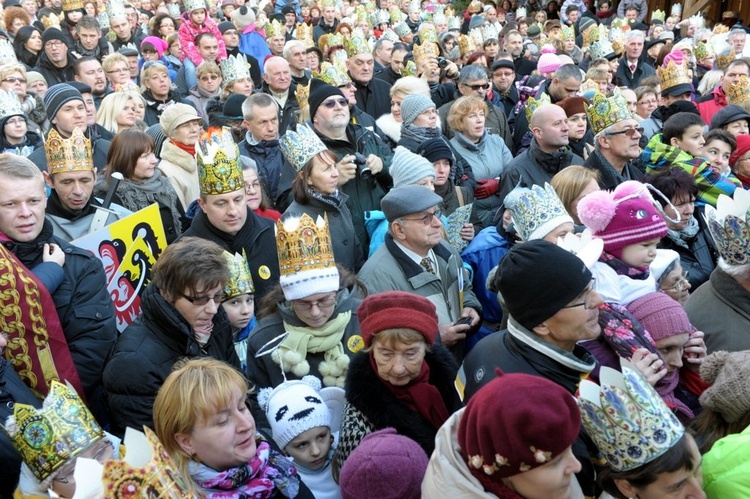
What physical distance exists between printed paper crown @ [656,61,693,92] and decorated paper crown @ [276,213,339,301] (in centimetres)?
601

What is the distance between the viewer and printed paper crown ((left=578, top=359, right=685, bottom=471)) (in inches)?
94.0

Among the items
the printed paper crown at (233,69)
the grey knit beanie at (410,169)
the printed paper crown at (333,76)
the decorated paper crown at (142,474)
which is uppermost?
the decorated paper crown at (142,474)

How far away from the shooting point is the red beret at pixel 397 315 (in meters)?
3.15

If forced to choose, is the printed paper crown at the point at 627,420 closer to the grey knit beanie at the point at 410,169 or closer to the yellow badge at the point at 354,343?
the yellow badge at the point at 354,343

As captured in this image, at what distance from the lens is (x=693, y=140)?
20.7 feet

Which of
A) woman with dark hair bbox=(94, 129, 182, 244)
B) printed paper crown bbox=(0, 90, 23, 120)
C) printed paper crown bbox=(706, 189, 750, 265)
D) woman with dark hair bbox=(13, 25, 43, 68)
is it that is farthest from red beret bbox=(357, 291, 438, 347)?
woman with dark hair bbox=(13, 25, 43, 68)

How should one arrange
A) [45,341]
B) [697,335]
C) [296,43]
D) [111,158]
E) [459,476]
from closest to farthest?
[459,476], [697,335], [45,341], [111,158], [296,43]

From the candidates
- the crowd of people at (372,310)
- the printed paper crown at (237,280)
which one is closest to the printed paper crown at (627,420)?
the crowd of people at (372,310)

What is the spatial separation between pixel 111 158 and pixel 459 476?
406cm

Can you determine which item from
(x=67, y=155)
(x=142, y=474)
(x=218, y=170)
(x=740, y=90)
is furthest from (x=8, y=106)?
(x=740, y=90)

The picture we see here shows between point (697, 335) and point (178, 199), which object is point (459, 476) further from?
point (178, 199)

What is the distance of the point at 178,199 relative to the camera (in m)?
5.83

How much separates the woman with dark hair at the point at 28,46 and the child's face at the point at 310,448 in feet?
29.4

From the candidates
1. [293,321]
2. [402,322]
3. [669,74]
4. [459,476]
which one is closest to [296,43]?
[669,74]
